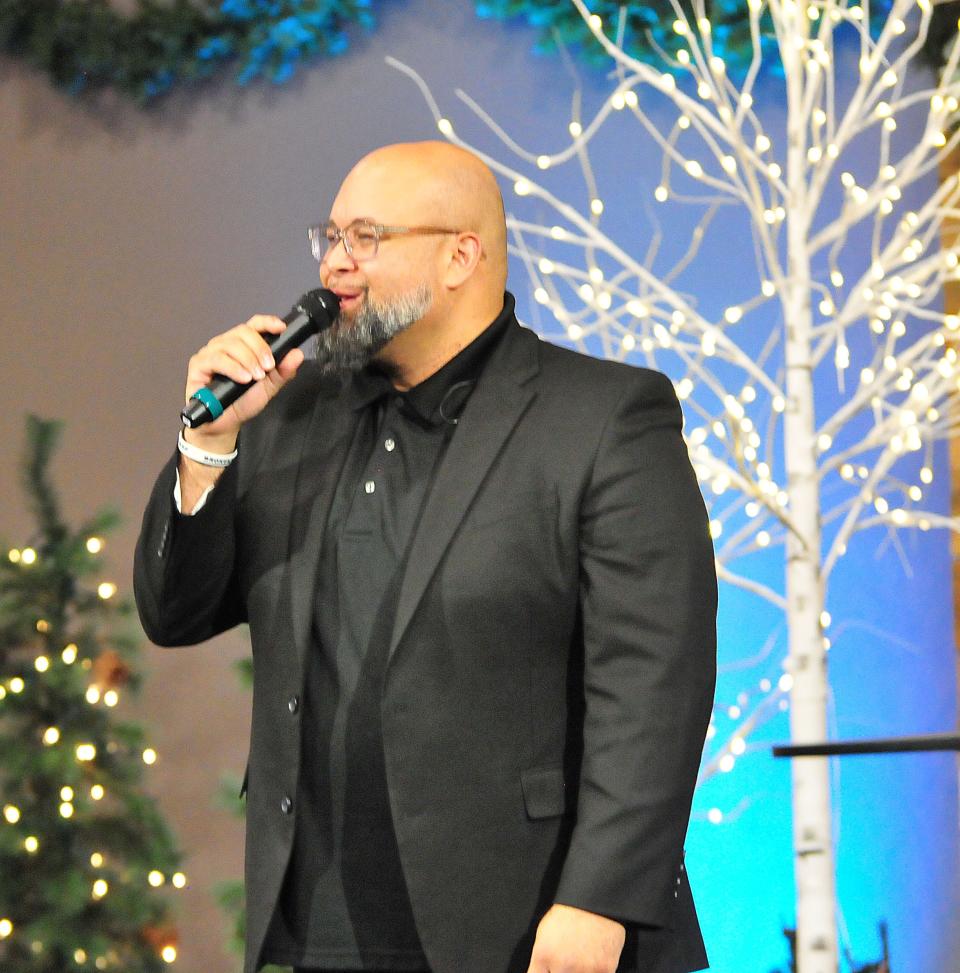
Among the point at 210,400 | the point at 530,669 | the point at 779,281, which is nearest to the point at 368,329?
the point at 210,400

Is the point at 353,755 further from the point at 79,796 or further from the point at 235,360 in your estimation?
the point at 79,796

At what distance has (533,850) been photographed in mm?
1562

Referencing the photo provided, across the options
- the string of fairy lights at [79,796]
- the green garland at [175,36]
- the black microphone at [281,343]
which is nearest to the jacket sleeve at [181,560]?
the black microphone at [281,343]

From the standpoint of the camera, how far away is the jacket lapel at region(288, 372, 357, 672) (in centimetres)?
166

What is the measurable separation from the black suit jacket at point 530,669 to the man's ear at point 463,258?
0.19 m

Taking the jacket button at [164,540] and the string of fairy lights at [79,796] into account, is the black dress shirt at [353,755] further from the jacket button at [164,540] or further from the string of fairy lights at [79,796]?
the string of fairy lights at [79,796]

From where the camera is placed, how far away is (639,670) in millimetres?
1521

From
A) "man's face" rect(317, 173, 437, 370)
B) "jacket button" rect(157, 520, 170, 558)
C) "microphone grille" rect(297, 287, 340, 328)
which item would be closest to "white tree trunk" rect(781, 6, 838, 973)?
"man's face" rect(317, 173, 437, 370)

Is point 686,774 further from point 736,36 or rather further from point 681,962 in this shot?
point 736,36

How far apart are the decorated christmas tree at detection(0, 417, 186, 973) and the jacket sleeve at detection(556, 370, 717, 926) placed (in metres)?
2.14

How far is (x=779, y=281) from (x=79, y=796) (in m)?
2.05

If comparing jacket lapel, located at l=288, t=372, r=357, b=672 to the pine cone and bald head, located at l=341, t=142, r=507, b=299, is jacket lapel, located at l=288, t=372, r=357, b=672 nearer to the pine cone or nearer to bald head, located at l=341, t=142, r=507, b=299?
bald head, located at l=341, t=142, r=507, b=299

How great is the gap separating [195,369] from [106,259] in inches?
116

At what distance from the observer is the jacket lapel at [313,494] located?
1659mm
